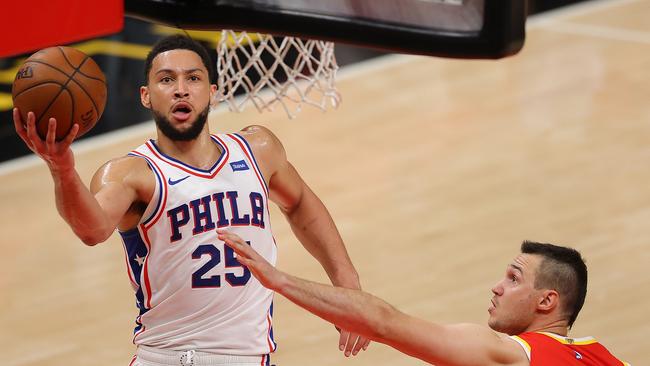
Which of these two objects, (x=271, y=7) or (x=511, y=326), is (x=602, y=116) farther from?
(x=271, y=7)

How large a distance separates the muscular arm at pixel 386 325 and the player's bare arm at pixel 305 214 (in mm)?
857

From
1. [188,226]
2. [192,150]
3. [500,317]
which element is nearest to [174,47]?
[192,150]

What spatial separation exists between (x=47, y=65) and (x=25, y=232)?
15.6ft

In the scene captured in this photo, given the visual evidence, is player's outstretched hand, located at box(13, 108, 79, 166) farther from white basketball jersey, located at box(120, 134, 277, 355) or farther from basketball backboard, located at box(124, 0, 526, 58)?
white basketball jersey, located at box(120, 134, 277, 355)

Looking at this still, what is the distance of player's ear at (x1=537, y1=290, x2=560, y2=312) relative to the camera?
14.6 ft

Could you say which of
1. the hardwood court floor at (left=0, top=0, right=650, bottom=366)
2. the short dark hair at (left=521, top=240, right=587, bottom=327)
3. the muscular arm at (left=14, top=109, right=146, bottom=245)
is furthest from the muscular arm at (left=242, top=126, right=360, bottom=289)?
the hardwood court floor at (left=0, top=0, right=650, bottom=366)

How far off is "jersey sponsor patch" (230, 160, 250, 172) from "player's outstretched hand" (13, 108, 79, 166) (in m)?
1.04

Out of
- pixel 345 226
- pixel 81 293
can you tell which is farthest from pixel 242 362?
pixel 345 226

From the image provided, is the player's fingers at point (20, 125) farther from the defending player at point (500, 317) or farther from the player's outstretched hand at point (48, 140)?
the defending player at point (500, 317)

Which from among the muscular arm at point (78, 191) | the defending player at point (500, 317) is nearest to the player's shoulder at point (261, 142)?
the muscular arm at point (78, 191)

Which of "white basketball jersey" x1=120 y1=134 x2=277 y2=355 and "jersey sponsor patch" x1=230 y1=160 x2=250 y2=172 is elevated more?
"jersey sponsor patch" x1=230 y1=160 x2=250 y2=172

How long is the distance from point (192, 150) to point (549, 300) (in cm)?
137

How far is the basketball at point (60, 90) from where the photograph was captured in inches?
148

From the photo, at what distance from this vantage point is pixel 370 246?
8.12 m
